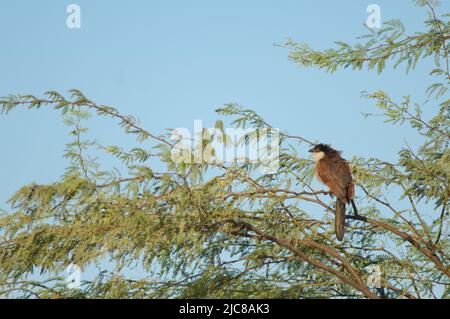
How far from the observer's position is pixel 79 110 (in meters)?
5.99

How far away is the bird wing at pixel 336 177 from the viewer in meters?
7.01

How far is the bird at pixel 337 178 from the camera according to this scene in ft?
22.6

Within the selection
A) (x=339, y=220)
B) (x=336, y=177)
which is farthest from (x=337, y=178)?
(x=339, y=220)

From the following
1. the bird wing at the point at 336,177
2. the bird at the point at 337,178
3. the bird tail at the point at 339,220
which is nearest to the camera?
the bird tail at the point at 339,220

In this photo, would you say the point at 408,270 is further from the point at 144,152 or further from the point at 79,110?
the point at 79,110

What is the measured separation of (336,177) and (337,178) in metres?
0.02

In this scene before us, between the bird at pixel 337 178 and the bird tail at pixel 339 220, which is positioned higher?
the bird at pixel 337 178

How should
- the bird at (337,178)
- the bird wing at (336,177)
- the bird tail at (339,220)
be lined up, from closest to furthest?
the bird tail at (339,220) → the bird at (337,178) → the bird wing at (336,177)

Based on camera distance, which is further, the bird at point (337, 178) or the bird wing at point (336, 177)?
the bird wing at point (336, 177)

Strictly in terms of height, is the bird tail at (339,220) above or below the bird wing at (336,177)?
below

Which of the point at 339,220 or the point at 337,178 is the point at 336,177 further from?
the point at 339,220

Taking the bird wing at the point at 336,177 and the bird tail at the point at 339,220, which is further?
the bird wing at the point at 336,177

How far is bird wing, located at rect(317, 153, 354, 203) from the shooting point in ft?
23.0
